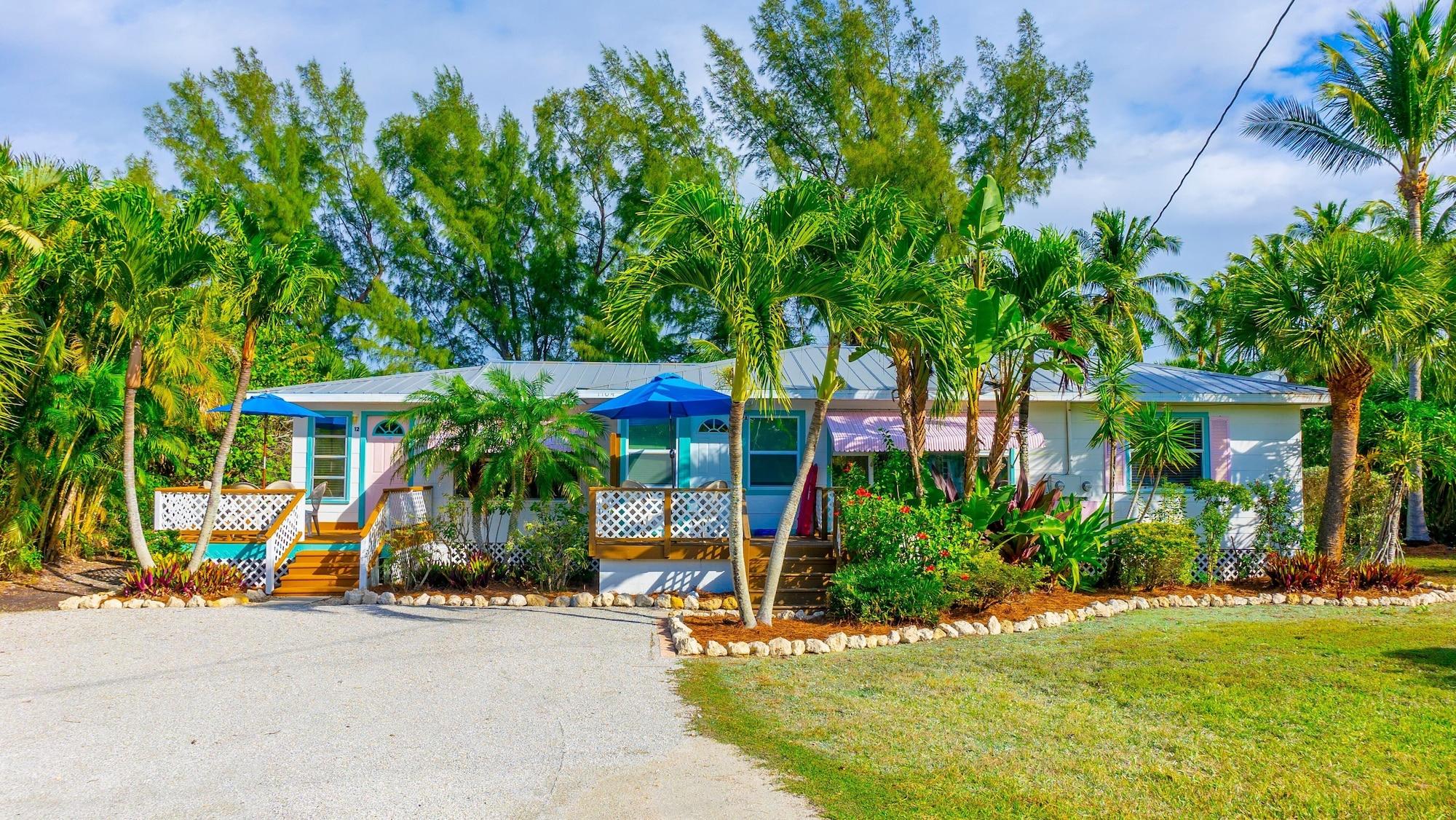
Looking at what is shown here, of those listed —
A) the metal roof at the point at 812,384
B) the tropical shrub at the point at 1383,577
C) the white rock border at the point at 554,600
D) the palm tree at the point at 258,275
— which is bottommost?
the white rock border at the point at 554,600

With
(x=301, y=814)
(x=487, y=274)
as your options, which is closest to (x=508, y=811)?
(x=301, y=814)

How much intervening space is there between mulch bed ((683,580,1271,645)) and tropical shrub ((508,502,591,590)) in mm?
2614

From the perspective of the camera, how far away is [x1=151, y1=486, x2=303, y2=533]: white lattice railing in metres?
14.4

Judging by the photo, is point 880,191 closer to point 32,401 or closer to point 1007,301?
point 1007,301

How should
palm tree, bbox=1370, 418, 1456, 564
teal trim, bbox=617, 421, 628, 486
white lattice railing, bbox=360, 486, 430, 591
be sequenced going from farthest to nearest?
teal trim, bbox=617, 421, 628, 486 < palm tree, bbox=1370, 418, 1456, 564 < white lattice railing, bbox=360, 486, 430, 591

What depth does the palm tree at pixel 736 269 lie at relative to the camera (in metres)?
8.90

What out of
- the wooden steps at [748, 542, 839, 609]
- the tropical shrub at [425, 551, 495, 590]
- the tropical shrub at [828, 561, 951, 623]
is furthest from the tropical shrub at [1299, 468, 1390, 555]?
the tropical shrub at [425, 551, 495, 590]

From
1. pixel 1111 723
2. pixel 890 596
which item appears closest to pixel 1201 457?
pixel 890 596

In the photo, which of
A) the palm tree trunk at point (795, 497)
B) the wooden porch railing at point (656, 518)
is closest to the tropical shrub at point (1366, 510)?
the wooden porch railing at point (656, 518)

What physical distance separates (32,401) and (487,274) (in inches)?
573

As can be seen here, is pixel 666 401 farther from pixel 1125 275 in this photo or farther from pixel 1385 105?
pixel 1385 105

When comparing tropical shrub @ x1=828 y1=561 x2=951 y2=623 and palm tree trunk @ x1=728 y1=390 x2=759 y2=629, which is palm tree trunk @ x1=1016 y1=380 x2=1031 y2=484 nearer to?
tropical shrub @ x1=828 y1=561 x2=951 y2=623

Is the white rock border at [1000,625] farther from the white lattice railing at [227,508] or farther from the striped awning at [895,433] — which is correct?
the white lattice railing at [227,508]

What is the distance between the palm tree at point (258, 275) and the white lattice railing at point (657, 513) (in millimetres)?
4666
